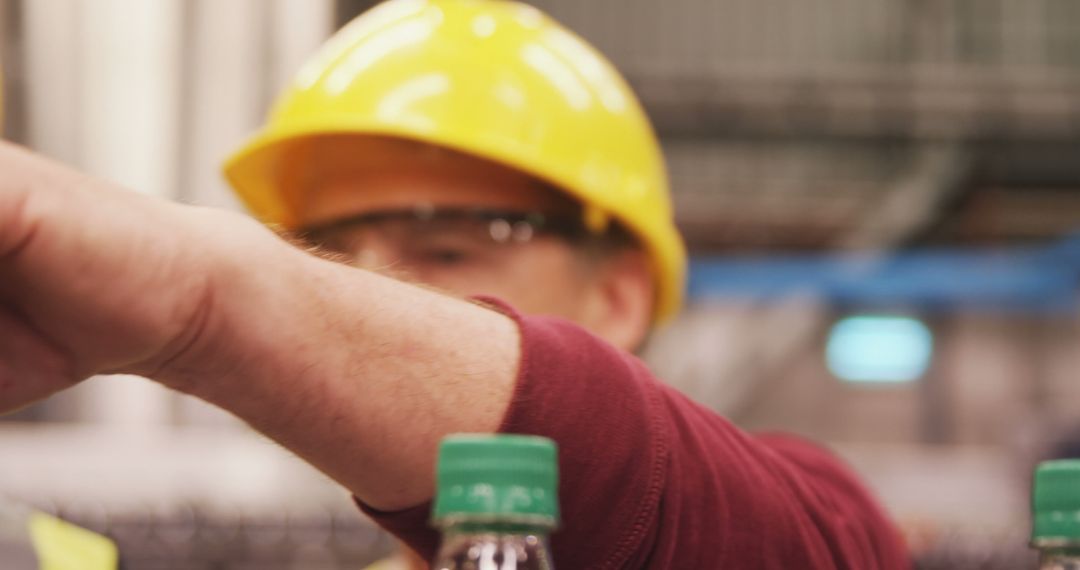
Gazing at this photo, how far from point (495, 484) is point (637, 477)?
0.38 meters

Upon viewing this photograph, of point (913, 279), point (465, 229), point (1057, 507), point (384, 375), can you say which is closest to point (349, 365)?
point (384, 375)

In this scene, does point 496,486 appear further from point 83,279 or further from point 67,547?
point 67,547

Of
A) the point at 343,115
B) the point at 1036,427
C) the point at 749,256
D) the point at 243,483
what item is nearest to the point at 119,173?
the point at 243,483

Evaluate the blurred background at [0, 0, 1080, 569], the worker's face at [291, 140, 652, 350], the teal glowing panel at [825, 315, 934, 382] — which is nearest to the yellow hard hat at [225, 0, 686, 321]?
the worker's face at [291, 140, 652, 350]

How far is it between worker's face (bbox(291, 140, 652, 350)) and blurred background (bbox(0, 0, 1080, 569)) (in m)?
2.18

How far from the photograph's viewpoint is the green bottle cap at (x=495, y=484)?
2.36 ft

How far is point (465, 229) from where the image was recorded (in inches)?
85.8

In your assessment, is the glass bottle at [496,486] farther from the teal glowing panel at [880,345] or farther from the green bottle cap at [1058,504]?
the teal glowing panel at [880,345]

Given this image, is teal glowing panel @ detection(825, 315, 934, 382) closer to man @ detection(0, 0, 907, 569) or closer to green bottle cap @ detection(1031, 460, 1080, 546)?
man @ detection(0, 0, 907, 569)

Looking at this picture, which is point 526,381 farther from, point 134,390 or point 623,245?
point 134,390

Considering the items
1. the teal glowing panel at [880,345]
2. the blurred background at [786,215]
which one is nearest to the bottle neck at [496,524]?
the blurred background at [786,215]

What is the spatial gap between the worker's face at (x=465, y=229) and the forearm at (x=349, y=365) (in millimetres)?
A: 1097

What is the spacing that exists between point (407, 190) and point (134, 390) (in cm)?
329

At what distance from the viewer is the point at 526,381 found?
40.5 inches
